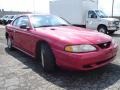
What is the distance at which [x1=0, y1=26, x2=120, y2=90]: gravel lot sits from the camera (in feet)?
14.7

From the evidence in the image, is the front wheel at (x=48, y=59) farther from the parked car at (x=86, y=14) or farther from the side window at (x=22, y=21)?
the parked car at (x=86, y=14)

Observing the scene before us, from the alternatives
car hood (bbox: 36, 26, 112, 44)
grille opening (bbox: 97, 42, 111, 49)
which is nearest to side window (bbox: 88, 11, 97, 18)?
car hood (bbox: 36, 26, 112, 44)

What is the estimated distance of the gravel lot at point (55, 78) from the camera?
14.7ft

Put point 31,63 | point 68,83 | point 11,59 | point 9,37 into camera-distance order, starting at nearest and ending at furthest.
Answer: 1. point 68,83
2. point 31,63
3. point 11,59
4. point 9,37

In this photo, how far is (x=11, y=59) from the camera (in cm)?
695

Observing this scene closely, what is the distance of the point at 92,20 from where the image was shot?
16.4m

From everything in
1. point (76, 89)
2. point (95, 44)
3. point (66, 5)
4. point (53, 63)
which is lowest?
point (76, 89)

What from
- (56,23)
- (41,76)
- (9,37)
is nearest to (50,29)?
(56,23)

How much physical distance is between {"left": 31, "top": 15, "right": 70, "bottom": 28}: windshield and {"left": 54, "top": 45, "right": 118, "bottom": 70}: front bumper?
159 centimetres

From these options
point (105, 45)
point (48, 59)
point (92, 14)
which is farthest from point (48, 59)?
point (92, 14)

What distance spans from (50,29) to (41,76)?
124 cm

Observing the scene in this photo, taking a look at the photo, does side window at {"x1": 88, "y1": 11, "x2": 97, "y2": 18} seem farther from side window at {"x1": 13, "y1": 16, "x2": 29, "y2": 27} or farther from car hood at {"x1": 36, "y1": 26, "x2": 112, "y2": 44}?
car hood at {"x1": 36, "y1": 26, "x2": 112, "y2": 44}

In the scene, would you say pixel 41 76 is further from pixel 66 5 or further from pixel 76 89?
pixel 66 5

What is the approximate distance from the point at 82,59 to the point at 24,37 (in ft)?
8.23
